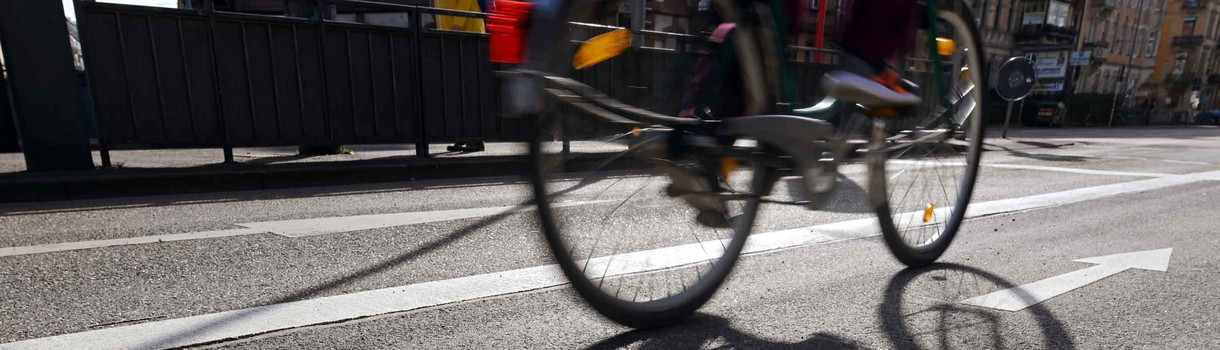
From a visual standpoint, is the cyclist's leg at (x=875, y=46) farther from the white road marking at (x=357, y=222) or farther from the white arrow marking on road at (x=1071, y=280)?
the white road marking at (x=357, y=222)

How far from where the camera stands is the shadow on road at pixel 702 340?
1879 millimetres

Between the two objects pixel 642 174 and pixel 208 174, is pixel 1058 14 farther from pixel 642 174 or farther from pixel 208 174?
pixel 642 174

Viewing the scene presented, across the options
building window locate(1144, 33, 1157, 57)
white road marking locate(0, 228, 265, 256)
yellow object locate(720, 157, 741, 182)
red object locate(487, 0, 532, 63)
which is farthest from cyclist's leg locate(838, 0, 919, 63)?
building window locate(1144, 33, 1157, 57)

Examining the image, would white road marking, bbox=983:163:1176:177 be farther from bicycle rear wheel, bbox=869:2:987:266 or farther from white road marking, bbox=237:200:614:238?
white road marking, bbox=237:200:614:238

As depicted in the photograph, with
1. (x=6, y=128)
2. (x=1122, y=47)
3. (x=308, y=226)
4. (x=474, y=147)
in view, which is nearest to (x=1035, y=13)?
(x=1122, y=47)

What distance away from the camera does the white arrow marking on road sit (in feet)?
7.68

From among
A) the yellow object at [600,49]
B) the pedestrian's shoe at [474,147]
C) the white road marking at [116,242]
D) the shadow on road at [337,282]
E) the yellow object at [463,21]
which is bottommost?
the pedestrian's shoe at [474,147]

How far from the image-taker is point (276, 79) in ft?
19.4

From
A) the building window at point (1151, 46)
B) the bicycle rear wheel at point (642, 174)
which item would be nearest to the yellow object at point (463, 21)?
the bicycle rear wheel at point (642, 174)

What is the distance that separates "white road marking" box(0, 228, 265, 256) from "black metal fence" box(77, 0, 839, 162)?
2.73 meters

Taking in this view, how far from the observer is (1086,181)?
249 inches

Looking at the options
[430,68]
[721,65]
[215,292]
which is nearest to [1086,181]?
[721,65]

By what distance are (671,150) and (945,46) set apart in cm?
149

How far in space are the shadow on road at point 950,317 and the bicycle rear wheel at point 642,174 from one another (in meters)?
0.58
